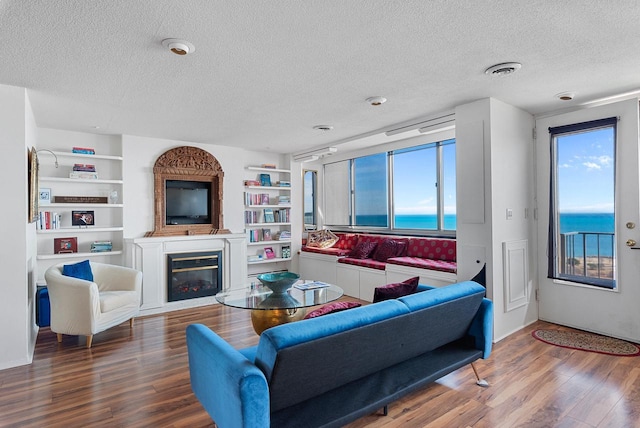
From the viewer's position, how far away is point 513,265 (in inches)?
149

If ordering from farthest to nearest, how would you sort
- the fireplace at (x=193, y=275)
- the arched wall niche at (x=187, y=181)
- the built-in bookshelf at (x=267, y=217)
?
the built-in bookshelf at (x=267, y=217), the arched wall niche at (x=187, y=181), the fireplace at (x=193, y=275)

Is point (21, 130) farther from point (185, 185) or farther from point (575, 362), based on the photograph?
point (575, 362)

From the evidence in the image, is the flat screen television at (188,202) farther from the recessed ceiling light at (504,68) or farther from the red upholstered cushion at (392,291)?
the recessed ceiling light at (504,68)

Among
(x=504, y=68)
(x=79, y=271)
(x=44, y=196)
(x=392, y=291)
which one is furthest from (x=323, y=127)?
(x=44, y=196)

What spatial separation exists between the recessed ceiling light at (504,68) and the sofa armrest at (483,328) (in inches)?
70.0

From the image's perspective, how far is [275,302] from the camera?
300 cm

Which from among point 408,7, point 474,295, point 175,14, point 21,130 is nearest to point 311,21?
point 408,7

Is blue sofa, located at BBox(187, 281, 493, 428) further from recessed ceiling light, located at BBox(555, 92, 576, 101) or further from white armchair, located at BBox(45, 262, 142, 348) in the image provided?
recessed ceiling light, located at BBox(555, 92, 576, 101)

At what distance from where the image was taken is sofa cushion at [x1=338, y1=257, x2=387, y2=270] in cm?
504

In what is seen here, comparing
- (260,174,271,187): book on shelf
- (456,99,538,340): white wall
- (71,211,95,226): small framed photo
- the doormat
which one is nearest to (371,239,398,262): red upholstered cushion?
(456,99,538,340): white wall

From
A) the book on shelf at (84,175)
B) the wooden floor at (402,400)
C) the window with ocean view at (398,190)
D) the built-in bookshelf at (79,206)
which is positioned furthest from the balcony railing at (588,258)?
the book on shelf at (84,175)

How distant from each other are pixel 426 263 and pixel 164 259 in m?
3.56

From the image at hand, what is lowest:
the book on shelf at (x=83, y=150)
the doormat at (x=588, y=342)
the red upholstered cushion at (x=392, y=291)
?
the doormat at (x=588, y=342)

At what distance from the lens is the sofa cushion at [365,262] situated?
5.04 meters
